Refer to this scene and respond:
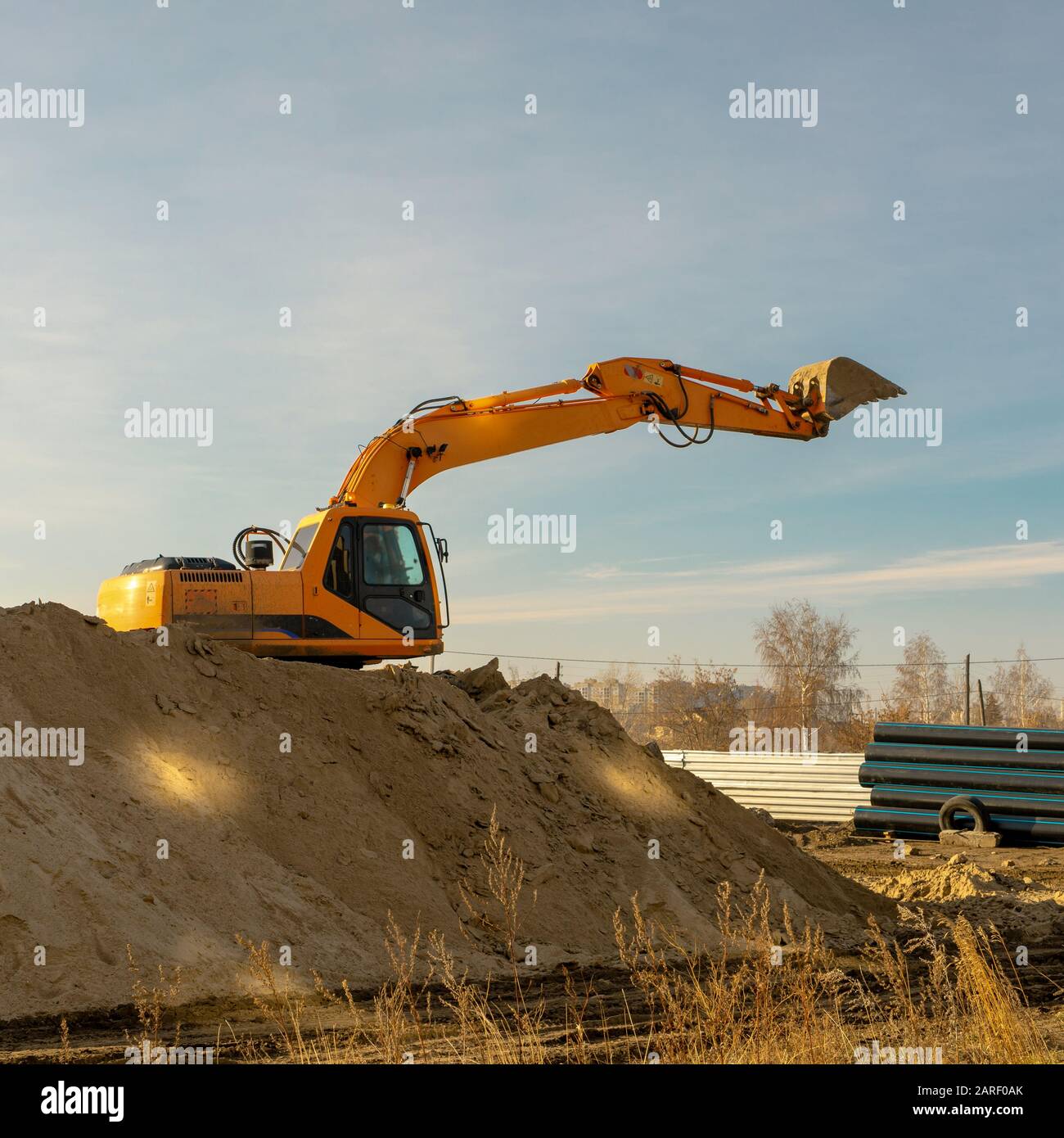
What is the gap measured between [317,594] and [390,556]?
0.91m

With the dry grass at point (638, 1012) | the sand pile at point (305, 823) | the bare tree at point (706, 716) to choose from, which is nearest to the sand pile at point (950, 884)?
the sand pile at point (305, 823)

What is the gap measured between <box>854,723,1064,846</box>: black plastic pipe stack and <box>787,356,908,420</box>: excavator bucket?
5864 millimetres

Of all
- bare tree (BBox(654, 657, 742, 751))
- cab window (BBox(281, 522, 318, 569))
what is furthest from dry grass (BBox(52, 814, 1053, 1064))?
bare tree (BBox(654, 657, 742, 751))

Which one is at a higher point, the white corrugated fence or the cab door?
the cab door

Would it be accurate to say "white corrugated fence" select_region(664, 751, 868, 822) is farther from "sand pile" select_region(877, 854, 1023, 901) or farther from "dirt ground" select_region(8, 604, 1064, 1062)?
"dirt ground" select_region(8, 604, 1064, 1062)

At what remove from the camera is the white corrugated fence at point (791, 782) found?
1964 cm

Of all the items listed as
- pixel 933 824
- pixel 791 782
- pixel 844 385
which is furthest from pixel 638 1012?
pixel 791 782

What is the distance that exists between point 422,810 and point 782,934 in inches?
128

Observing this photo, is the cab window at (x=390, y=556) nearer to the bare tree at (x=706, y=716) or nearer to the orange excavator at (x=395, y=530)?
the orange excavator at (x=395, y=530)

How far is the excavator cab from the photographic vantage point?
11633 mm

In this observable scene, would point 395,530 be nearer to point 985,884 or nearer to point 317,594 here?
point 317,594

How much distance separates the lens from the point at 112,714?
912 cm

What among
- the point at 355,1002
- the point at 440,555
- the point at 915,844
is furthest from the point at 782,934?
the point at 915,844
